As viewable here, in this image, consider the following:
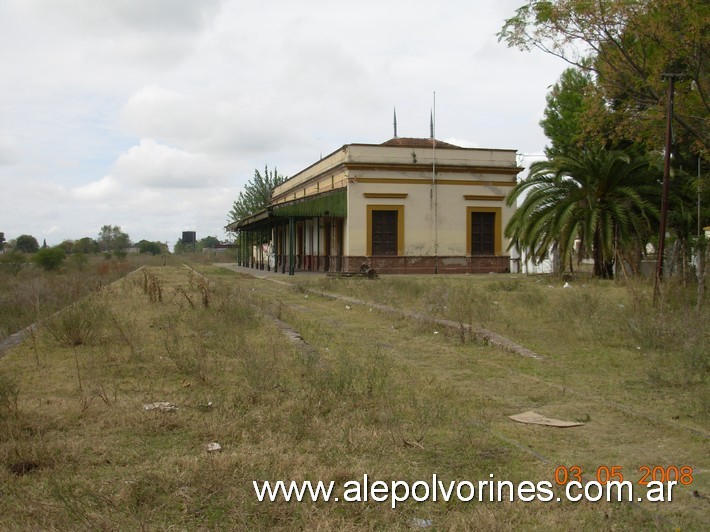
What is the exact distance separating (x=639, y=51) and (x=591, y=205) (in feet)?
21.7

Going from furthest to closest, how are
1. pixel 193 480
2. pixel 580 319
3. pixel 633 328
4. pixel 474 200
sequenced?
pixel 474 200, pixel 580 319, pixel 633 328, pixel 193 480

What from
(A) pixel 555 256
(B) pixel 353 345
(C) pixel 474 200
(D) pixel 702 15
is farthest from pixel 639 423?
(C) pixel 474 200

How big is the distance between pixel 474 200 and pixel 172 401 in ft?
90.1

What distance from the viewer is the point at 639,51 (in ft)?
48.3

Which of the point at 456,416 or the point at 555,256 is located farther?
the point at 555,256

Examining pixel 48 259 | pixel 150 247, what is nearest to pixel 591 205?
pixel 48 259

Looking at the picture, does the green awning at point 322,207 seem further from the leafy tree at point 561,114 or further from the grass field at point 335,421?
the grass field at point 335,421

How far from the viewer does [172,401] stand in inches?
218

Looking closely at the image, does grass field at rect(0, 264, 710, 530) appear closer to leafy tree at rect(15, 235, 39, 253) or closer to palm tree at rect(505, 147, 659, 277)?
palm tree at rect(505, 147, 659, 277)

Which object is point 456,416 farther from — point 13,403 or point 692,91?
point 692,91

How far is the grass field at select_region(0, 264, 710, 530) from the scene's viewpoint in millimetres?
3350

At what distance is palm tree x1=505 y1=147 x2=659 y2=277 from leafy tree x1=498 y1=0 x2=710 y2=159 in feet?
15.7

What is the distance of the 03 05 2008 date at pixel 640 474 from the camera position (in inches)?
151

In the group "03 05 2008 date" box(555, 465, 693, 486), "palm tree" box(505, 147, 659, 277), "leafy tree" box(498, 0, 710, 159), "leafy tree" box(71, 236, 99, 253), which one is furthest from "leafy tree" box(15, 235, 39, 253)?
"03 05 2008 date" box(555, 465, 693, 486)
